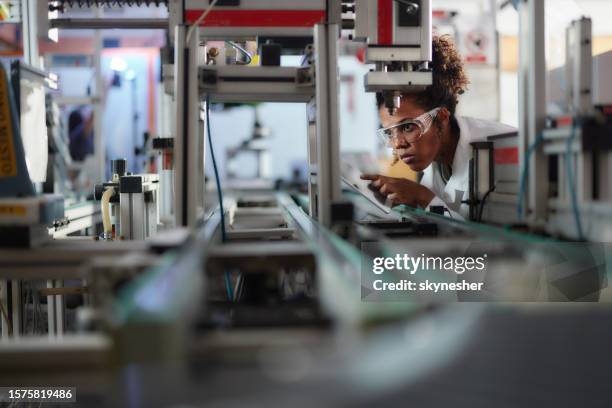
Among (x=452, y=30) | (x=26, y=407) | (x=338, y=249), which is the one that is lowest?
(x=26, y=407)

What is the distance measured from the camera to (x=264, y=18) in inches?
85.4

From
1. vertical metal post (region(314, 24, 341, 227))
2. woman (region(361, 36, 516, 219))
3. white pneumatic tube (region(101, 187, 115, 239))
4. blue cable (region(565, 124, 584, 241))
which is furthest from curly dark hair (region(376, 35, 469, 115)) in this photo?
blue cable (region(565, 124, 584, 241))

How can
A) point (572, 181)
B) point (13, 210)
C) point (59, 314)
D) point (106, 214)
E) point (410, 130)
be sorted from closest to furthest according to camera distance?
point (13, 210)
point (572, 181)
point (106, 214)
point (59, 314)
point (410, 130)

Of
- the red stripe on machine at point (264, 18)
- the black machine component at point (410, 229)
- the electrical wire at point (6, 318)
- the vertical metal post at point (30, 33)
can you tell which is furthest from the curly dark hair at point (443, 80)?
the electrical wire at point (6, 318)

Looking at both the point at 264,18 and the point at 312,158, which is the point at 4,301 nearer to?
the point at 312,158

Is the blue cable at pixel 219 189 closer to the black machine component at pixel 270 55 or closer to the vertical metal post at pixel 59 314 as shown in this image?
the black machine component at pixel 270 55

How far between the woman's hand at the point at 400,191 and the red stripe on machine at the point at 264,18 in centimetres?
77

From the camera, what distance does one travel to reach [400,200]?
9.14ft

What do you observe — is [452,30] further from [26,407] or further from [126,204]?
[26,407]

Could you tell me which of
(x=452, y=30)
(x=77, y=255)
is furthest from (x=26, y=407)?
(x=452, y=30)

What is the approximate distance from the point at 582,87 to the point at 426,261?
0.72m

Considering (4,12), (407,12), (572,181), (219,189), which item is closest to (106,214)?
(219,189)

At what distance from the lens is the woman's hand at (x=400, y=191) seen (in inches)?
107

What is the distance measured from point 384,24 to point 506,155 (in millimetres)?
727
